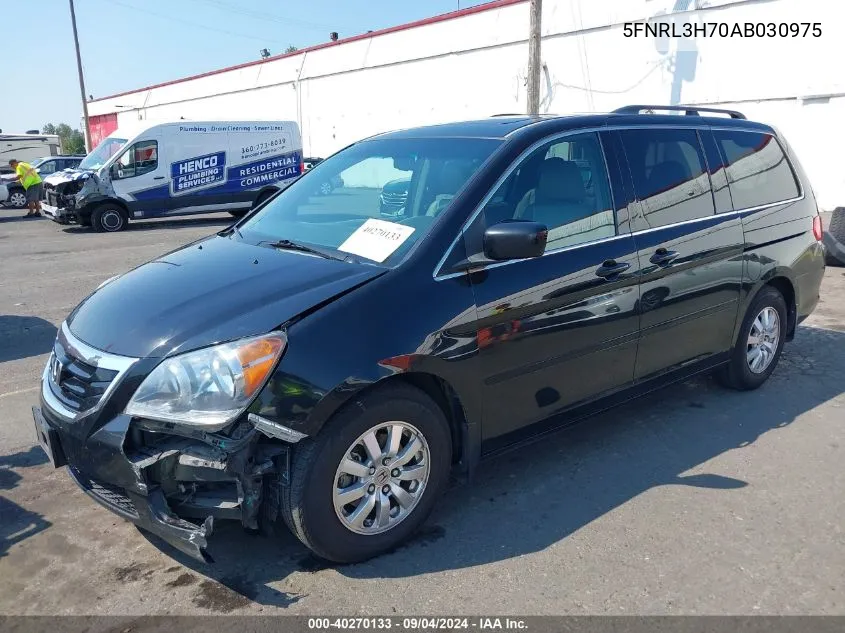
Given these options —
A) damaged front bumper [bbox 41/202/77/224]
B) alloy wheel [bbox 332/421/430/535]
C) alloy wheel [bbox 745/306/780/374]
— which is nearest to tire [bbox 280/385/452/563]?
alloy wheel [bbox 332/421/430/535]

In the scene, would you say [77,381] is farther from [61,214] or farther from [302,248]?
[61,214]

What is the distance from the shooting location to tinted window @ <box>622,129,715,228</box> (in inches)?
163

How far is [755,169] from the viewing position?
5.00 m

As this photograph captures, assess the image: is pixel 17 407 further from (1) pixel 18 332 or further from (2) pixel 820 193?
(2) pixel 820 193

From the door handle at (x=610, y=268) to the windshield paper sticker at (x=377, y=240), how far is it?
3.58 ft

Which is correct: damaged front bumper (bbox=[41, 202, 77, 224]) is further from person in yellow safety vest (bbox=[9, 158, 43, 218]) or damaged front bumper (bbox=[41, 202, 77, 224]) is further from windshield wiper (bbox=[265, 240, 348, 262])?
windshield wiper (bbox=[265, 240, 348, 262])

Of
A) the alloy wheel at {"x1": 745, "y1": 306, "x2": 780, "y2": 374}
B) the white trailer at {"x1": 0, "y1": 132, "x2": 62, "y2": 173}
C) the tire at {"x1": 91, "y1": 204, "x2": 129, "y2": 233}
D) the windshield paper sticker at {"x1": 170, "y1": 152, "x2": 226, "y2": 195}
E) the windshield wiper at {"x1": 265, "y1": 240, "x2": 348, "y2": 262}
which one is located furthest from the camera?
the white trailer at {"x1": 0, "y1": 132, "x2": 62, "y2": 173}

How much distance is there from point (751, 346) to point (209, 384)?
3.96 meters

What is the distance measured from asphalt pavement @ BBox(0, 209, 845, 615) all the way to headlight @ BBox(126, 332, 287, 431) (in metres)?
0.79

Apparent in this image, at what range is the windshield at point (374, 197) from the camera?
11.3ft

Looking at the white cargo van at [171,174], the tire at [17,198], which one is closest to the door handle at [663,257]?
the white cargo van at [171,174]

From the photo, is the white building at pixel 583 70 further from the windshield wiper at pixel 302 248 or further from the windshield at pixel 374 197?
the windshield wiper at pixel 302 248

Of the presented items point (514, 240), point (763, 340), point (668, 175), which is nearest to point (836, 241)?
point (763, 340)

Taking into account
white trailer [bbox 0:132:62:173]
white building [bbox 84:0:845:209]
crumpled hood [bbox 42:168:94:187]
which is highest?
white building [bbox 84:0:845:209]
